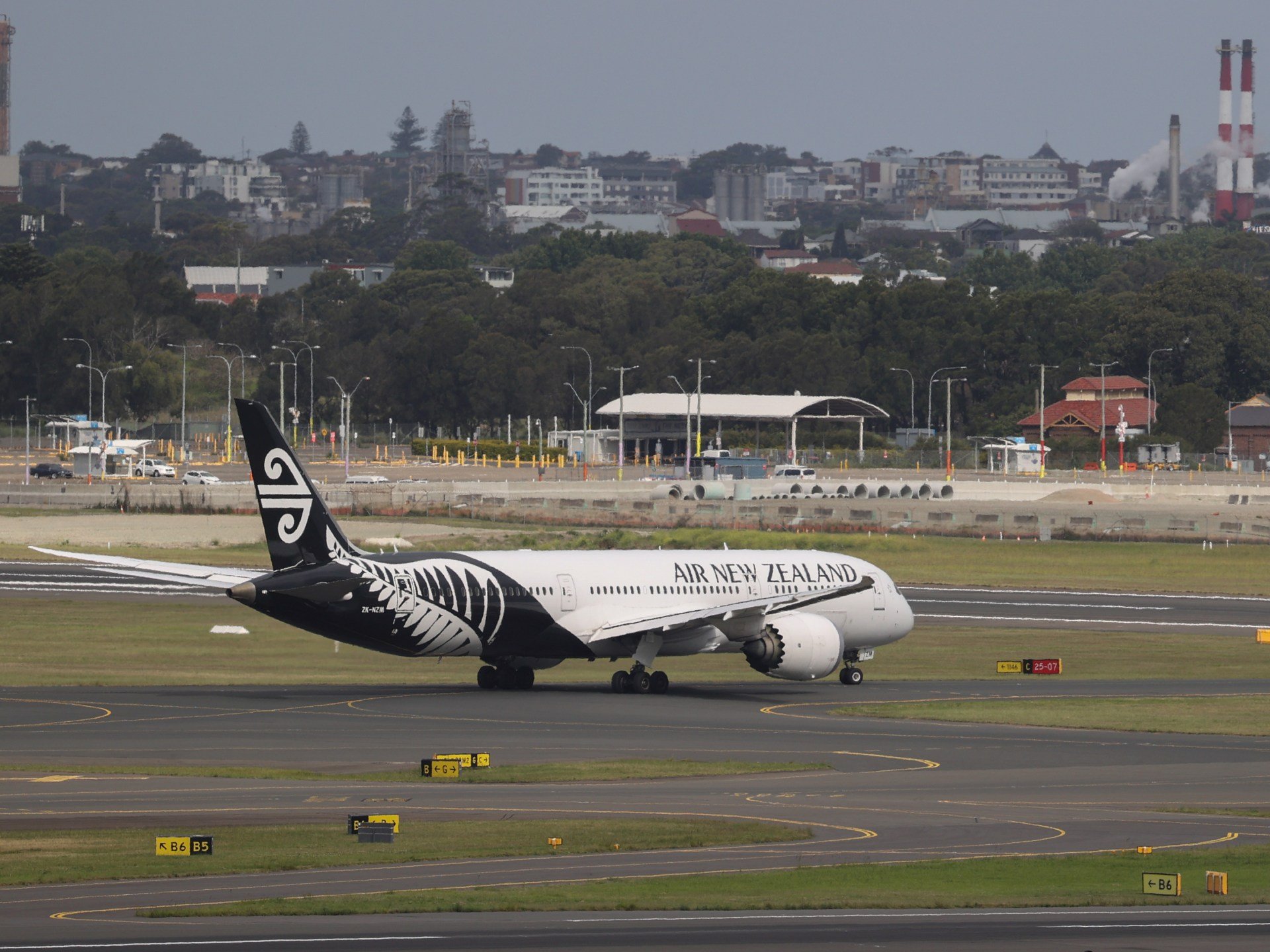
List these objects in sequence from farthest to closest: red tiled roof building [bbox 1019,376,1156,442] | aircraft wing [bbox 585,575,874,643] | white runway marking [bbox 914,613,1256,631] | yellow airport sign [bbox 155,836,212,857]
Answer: red tiled roof building [bbox 1019,376,1156,442] < white runway marking [bbox 914,613,1256,631] < aircraft wing [bbox 585,575,874,643] < yellow airport sign [bbox 155,836,212,857]

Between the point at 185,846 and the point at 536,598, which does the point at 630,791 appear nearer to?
the point at 185,846

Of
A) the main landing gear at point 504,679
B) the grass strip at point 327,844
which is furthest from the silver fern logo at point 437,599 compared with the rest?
the grass strip at point 327,844

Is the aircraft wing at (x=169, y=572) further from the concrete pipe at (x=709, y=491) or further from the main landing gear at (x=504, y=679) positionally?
the concrete pipe at (x=709, y=491)

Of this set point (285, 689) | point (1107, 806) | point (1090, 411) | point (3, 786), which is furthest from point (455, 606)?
point (1090, 411)

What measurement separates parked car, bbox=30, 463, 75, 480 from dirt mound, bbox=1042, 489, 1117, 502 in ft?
258

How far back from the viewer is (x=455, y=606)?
156 ft

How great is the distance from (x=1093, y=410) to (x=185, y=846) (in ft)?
579

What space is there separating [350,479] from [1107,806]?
11938 cm

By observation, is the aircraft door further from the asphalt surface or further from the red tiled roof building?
the red tiled roof building

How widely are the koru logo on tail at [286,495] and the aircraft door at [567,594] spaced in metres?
7.37

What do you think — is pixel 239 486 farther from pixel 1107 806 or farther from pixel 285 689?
pixel 1107 806

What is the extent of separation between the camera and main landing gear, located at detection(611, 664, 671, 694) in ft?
164

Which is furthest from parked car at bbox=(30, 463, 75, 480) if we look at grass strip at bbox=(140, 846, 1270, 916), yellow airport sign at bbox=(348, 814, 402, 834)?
grass strip at bbox=(140, 846, 1270, 916)

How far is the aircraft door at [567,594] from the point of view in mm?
49656
